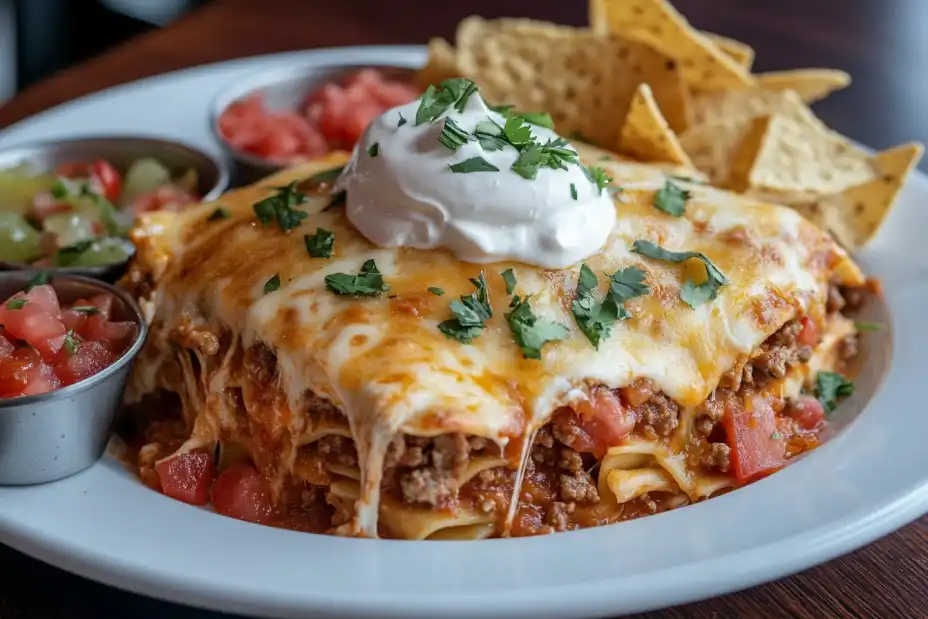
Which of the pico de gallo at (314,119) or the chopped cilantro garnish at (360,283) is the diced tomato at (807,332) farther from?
the pico de gallo at (314,119)

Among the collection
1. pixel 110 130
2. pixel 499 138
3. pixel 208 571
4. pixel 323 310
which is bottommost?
pixel 110 130

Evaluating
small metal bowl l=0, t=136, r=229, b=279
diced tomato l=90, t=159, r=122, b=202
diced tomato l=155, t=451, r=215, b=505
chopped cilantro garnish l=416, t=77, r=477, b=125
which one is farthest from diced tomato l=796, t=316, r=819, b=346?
diced tomato l=90, t=159, r=122, b=202

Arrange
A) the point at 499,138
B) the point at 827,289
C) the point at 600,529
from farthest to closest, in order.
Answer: the point at 827,289 < the point at 499,138 < the point at 600,529

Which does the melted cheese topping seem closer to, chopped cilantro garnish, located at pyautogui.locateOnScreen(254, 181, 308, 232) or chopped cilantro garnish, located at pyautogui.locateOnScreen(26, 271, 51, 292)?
chopped cilantro garnish, located at pyautogui.locateOnScreen(254, 181, 308, 232)

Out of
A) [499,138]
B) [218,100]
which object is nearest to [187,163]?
[218,100]

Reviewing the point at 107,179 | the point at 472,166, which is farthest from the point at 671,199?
the point at 107,179

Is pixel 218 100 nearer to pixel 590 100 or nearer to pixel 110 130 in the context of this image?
pixel 110 130

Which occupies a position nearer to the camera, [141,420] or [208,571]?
[208,571]

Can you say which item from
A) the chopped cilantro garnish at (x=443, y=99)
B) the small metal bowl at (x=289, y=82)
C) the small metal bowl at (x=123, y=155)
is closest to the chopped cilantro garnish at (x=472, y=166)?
the chopped cilantro garnish at (x=443, y=99)
